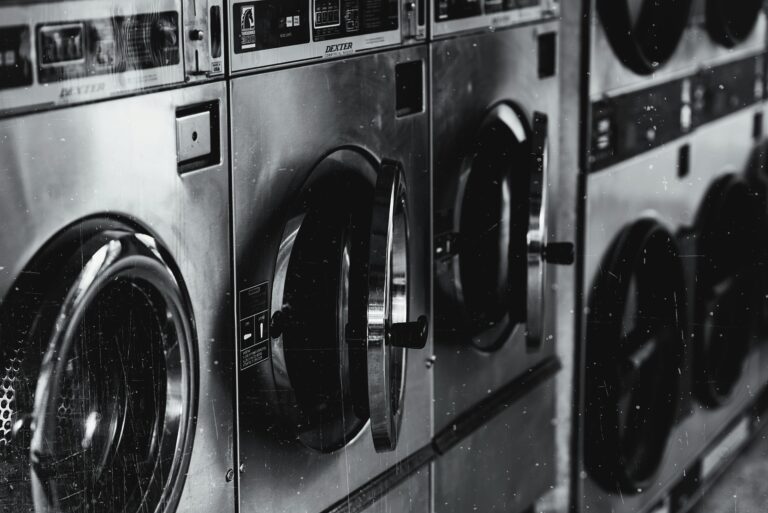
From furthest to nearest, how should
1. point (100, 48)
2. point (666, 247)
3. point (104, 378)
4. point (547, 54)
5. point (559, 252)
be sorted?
point (666, 247)
point (547, 54)
point (559, 252)
point (104, 378)
point (100, 48)

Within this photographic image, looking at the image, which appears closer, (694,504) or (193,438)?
(193,438)

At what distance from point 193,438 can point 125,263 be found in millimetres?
304

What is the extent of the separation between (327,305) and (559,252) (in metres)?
0.60

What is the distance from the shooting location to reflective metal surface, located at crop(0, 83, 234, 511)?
123cm

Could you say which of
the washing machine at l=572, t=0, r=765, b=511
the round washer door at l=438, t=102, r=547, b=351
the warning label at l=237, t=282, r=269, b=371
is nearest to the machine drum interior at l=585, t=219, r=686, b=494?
the washing machine at l=572, t=0, r=765, b=511

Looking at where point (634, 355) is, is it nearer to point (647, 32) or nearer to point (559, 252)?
point (559, 252)

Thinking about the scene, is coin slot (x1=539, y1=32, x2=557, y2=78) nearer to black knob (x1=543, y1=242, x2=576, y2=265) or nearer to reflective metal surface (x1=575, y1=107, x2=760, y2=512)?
reflective metal surface (x1=575, y1=107, x2=760, y2=512)

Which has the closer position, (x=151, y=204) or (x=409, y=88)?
(x=151, y=204)

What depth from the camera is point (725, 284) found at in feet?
7.52

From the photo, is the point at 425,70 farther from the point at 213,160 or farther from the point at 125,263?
the point at 125,263

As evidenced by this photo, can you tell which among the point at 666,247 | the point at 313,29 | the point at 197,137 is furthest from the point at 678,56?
the point at 197,137

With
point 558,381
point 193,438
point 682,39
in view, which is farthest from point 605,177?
point 193,438

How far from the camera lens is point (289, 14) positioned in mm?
1605


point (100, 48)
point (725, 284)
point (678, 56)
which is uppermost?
point (100, 48)
